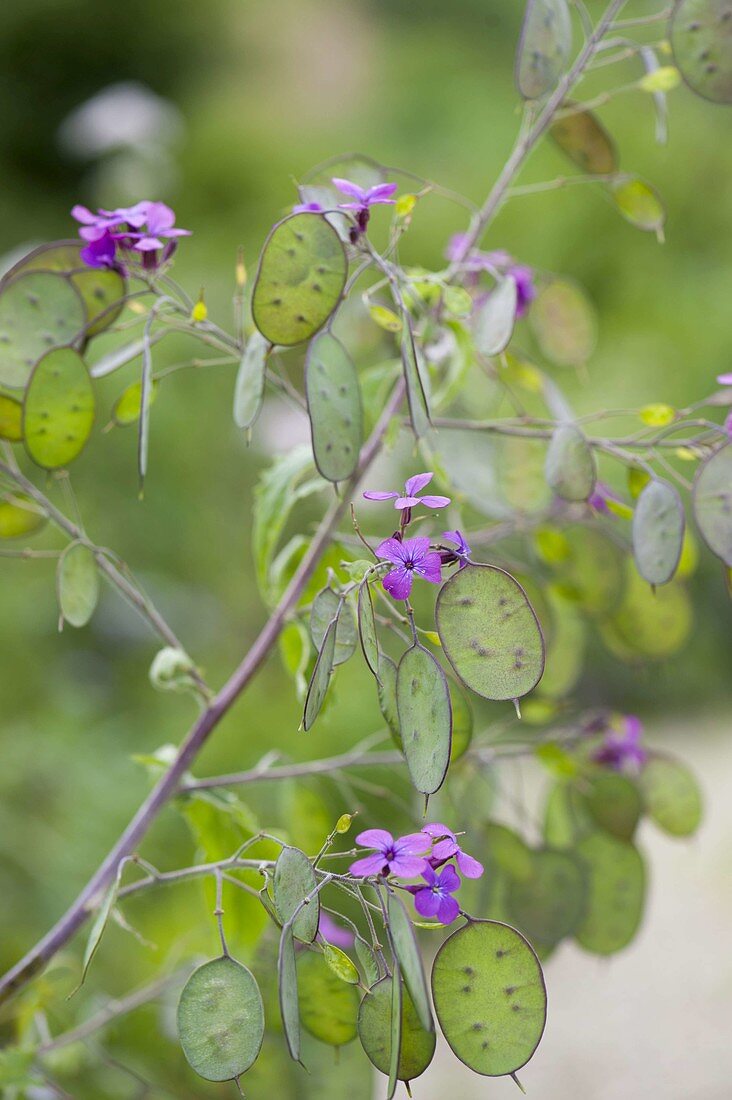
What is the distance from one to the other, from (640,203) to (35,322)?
0.94 ft

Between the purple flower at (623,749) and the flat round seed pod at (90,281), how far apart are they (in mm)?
326

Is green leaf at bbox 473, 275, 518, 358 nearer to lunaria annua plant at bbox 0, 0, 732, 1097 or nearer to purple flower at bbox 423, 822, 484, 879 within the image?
lunaria annua plant at bbox 0, 0, 732, 1097

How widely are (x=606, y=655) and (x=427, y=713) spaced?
7.50 ft

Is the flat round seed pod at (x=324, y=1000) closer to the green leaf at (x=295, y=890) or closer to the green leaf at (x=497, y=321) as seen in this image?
the green leaf at (x=295, y=890)

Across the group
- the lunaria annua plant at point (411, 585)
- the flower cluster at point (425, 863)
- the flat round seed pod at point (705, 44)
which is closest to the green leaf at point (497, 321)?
the lunaria annua plant at point (411, 585)

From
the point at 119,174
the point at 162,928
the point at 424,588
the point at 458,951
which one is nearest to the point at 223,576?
the point at 424,588

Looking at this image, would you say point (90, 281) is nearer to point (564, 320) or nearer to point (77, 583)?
point (77, 583)

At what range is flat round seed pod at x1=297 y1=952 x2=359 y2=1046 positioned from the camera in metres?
0.42

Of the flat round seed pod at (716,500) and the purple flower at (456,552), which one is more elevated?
the purple flower at (456,552)

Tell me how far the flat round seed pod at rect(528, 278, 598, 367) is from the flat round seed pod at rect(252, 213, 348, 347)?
0.28 metres

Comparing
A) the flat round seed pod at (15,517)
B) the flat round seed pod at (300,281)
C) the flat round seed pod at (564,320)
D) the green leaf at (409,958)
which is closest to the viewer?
the green leaf at (409,958)

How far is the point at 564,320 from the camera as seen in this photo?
2.18 feet

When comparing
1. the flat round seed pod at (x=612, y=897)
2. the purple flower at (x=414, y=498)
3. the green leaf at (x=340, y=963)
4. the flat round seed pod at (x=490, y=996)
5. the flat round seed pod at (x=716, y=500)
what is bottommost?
the flat round seed pod at (x=612, y=897)

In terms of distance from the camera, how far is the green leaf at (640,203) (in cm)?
54
